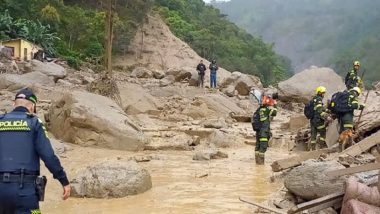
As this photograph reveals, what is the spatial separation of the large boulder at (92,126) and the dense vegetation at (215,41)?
40.0 metres

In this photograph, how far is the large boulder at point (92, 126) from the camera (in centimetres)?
1225

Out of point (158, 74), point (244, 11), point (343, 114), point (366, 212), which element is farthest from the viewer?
point (244, 11)

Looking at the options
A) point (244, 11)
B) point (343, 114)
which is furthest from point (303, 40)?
point (343, 114)

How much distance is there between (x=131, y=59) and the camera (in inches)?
1651

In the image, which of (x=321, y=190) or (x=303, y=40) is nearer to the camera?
(x=321, y=190)

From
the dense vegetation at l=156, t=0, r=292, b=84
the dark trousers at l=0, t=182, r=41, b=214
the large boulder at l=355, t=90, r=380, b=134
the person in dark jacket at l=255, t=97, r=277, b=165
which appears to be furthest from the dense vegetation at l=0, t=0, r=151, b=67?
the dark trousers at l=0, t=182, r=41, b=214

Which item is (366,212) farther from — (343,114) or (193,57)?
(193,57)

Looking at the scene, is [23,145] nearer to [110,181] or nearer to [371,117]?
[110,181]

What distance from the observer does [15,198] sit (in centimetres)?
420

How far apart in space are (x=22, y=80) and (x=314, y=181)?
14.8 meters

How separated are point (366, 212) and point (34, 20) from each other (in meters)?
32.4

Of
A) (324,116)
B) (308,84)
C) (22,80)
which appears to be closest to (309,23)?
(308,84)

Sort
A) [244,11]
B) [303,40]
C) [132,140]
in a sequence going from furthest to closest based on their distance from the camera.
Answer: [244,11]
[303,40]
[132,140]

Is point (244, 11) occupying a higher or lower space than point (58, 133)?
higher
